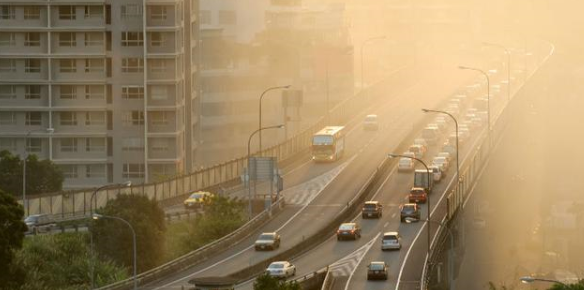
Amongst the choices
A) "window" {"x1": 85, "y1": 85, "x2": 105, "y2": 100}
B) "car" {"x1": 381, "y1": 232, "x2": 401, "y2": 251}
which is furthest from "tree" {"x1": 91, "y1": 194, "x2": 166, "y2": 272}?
"window" {"x1": 85, "y1": 85, "x2": 105, "y2": 100}

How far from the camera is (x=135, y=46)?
504 feet

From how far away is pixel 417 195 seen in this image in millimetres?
133000

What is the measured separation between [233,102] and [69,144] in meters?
46.7

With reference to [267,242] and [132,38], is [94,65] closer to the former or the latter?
[132,38]

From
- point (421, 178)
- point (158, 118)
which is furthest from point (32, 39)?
point (421, 178)

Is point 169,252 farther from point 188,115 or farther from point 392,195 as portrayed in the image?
point 188,115

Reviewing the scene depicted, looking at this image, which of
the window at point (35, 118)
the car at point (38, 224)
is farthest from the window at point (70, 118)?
the car at point (38, 224)

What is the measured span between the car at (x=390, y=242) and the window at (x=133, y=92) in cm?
Answer: 4435

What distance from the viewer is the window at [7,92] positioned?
15500 cm

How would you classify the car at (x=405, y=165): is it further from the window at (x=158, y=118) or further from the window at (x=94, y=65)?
the window at (x=94, y=65)

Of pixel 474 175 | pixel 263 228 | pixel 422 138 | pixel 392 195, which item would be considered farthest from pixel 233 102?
pixel 263 228

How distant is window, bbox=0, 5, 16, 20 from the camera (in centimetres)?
15300

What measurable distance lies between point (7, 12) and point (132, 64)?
38.3 feet

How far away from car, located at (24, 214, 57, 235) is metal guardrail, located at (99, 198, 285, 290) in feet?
36.2
